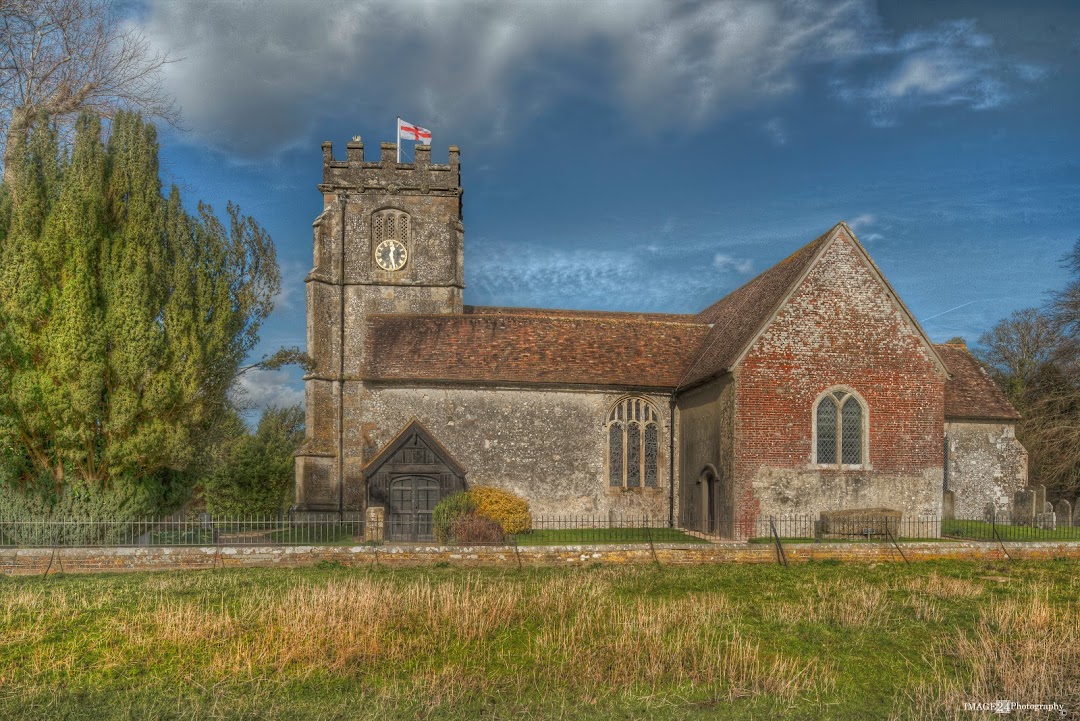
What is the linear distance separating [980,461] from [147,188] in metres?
30.2

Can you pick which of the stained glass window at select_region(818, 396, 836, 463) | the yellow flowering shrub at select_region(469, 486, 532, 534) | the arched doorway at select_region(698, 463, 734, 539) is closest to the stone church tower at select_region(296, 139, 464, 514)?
the yellow flowering shrub at select_region(469, 486, 532, 534)

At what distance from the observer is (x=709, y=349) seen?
2572 centimetres

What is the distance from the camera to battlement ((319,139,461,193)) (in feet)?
99.9

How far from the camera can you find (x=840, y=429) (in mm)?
21906

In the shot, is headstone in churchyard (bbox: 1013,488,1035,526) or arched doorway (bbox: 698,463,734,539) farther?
headstone in churchyard (bbox: 1013,488,1035,526)

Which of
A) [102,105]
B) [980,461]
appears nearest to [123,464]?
[102,105]

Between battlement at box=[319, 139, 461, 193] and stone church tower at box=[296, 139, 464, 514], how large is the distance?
4 centimetres

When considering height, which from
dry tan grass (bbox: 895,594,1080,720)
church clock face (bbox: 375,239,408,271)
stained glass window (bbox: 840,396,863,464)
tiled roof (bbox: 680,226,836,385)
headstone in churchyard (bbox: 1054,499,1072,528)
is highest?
church clock face (bbox: 375,239,408,271)

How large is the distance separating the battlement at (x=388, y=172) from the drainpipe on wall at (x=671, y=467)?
12539 millimetres

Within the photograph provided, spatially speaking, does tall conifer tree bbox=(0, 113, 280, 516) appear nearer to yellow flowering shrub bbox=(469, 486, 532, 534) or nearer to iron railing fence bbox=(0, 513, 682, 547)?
iron railing fence bbox=(0, 513, 682, 547)

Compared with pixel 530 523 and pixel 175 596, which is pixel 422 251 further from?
pixel 175 596

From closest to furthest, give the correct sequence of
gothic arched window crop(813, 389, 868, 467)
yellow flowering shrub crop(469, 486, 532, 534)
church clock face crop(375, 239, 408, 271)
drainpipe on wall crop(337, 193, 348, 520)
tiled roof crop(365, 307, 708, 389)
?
gothic arched window crop(813, 389, 868, 467)
yellow flowering shrub crop(469, 486, 532, 534)
tiled roof crop(365, 307, 708, 389)
drainpipe on wall crop(337, 193, 348, 520)
church clock face crop(375, 239, 408, 271)

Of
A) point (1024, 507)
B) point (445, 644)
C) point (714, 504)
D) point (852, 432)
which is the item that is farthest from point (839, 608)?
point (1024, 507)

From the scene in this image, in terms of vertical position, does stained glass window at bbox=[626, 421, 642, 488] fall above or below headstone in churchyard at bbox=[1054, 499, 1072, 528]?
above
